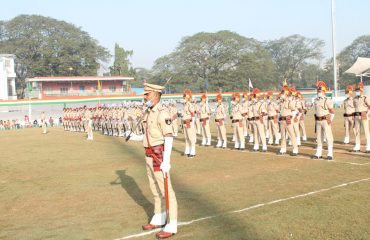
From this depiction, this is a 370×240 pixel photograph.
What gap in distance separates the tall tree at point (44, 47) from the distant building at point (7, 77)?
5.09m

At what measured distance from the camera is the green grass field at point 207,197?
6.89 metres

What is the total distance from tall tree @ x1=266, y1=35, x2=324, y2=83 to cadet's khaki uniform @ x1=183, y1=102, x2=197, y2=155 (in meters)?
77.0

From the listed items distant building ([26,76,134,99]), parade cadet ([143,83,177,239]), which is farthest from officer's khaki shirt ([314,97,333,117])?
distant building ([26,76,134,99])

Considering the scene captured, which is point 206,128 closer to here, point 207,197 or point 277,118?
point 277,118

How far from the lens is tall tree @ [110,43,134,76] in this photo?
84688 millimetres

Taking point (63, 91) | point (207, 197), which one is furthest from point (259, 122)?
point (63, 91)

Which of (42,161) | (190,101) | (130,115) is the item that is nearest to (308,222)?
(190,101)

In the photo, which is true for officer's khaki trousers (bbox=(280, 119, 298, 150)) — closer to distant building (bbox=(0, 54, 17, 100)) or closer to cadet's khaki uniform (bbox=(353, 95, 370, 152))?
cadet's khaki uniform (bbox=(353, 95, 370, 152))

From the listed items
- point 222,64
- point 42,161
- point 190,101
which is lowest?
point 42,161

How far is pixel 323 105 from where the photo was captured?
545 inches

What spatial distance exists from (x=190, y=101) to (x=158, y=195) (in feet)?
35.8

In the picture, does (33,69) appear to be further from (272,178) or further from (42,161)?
(272,178)

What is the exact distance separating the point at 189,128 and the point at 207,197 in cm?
775

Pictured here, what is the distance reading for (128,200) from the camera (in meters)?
9.43
